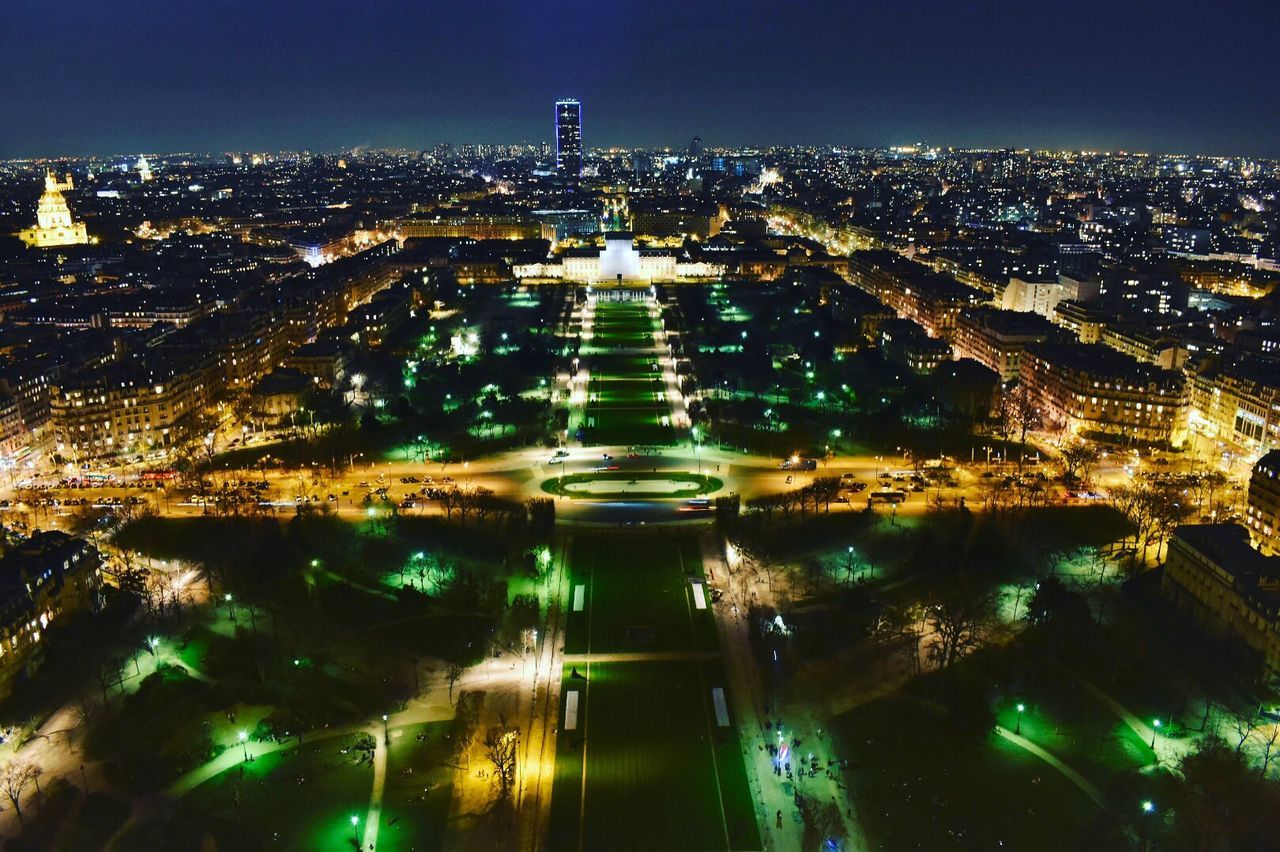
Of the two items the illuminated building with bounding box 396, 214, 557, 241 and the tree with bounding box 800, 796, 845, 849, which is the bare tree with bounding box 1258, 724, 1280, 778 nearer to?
the tree with bounding box 800, 796, 845, 849

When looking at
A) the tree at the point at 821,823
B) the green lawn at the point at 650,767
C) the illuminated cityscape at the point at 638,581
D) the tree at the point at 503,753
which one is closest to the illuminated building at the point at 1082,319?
the illuminated cityscape at the point at 638,581

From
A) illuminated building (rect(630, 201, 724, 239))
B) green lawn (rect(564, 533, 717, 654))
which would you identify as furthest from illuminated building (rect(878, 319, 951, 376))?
illuminated building (rect(630, 201, 724, 239))

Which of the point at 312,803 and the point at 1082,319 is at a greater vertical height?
the point at 1082,319

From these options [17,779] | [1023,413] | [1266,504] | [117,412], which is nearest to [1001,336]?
[1023,413]

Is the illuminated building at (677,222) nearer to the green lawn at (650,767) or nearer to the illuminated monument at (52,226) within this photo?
the illuminated monument at (52,226)

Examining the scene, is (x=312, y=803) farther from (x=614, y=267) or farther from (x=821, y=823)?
(x=614, y=267)

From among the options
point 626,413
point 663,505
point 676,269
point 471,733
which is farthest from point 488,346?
point 471,733
